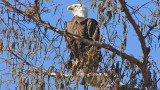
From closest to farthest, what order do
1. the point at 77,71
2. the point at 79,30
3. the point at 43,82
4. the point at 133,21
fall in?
the point at 43,82, the point at 77,71, the point at 133,21, the point at 79,30

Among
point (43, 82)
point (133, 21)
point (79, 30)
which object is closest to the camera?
point (43, 82)

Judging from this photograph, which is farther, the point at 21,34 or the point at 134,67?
the point at 134,67

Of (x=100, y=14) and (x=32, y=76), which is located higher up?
(x=100, y=14)

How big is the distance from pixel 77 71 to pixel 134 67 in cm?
66

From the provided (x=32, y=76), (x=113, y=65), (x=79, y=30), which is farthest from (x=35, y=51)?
(x=79, y=30)

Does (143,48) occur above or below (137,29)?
below

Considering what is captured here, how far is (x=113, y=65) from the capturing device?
9.73ft

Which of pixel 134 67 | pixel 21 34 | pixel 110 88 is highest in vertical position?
pixel 21 34

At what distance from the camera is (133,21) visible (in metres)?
3.07

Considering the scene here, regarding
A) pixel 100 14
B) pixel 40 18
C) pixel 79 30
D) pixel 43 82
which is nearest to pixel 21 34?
pixel 40 18

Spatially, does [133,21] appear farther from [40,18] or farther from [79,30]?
[79,30]

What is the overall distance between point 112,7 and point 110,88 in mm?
793

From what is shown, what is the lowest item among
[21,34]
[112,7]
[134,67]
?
[134,67]

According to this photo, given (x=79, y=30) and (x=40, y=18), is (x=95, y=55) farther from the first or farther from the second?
(x=79, y=30)
